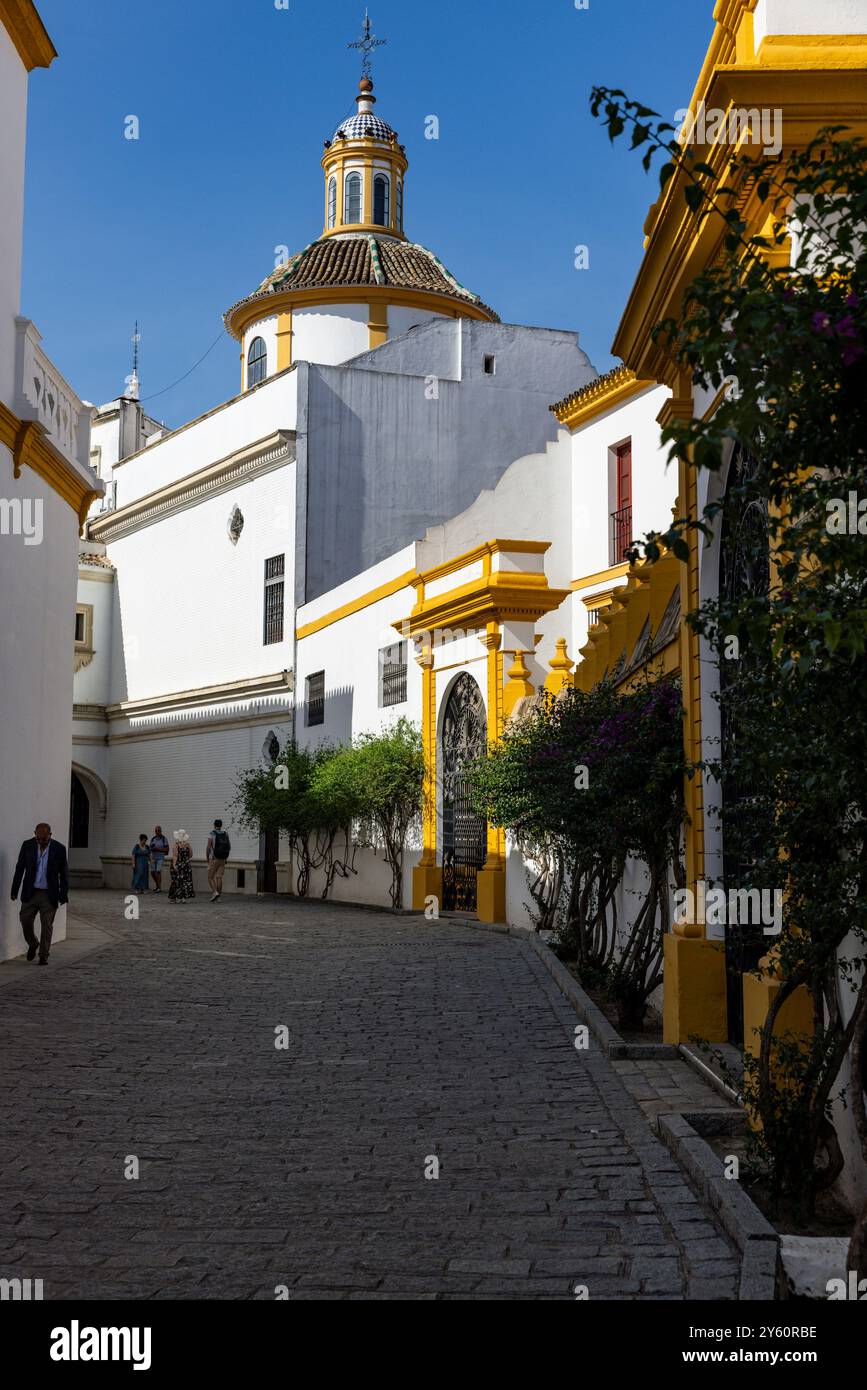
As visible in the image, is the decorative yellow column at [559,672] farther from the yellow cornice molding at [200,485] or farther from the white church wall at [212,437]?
the white church wall at [212,437]

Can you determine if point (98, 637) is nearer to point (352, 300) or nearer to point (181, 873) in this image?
point (352, 300)

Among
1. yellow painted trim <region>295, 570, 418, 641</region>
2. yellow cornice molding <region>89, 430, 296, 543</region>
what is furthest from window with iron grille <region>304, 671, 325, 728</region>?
yellow cornice molding <region>89, 430, 296, 543</region>

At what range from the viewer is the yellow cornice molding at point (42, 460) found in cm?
1380

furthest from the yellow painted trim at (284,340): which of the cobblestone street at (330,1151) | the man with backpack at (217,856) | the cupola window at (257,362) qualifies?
the cobblestone street at (330,1151)

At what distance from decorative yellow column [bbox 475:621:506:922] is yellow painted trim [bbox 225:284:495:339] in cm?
1564

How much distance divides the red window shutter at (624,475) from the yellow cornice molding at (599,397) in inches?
33.0

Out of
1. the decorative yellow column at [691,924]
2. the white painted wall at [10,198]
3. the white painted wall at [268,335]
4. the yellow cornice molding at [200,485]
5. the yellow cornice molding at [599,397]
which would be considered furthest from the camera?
the white painted wall at [268,335]

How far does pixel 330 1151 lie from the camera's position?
22.2 ft

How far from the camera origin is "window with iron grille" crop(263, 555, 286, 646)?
30.2 m

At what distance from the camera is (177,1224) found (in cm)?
555
